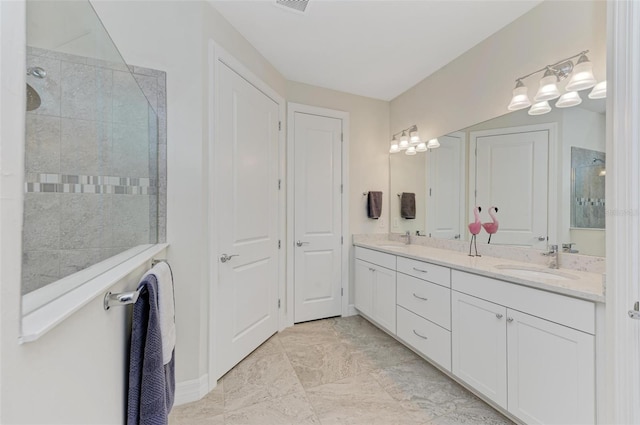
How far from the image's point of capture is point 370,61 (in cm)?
255

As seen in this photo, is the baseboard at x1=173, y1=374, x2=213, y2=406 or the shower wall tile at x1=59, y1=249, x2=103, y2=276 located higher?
the shower wall tile at x1=59, y1=249, x2=103, y2=276

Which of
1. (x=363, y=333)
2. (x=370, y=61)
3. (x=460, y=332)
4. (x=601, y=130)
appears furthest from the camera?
(x=363, y=333)

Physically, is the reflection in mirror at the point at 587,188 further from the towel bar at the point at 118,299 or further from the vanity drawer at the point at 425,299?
the towel bar at the point at 118,299

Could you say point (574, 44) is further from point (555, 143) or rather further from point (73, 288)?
point (73, 288)

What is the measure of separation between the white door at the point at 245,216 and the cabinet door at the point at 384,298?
100 cm

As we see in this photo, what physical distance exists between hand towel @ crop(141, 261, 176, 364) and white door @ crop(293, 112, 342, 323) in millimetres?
1594

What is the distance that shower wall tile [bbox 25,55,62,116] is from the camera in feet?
2.61

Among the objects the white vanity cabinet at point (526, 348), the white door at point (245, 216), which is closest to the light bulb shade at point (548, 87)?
the white vanity cabinet at point (526, 348)

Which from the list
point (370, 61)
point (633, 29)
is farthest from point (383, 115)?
Result: point (633, 29)

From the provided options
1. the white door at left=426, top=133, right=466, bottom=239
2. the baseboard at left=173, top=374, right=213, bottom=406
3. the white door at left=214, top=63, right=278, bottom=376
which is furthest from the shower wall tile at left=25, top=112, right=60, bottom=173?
Result: the white door at left=426, top=133, right=466, bottom=239

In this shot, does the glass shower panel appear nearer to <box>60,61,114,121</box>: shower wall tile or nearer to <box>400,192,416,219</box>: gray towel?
<box>60,61,114,121</box>: shower wall tile

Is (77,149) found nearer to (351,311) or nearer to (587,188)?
(587,188)

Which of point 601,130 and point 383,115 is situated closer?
point 601,130

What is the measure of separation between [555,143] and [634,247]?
3.40 ft
